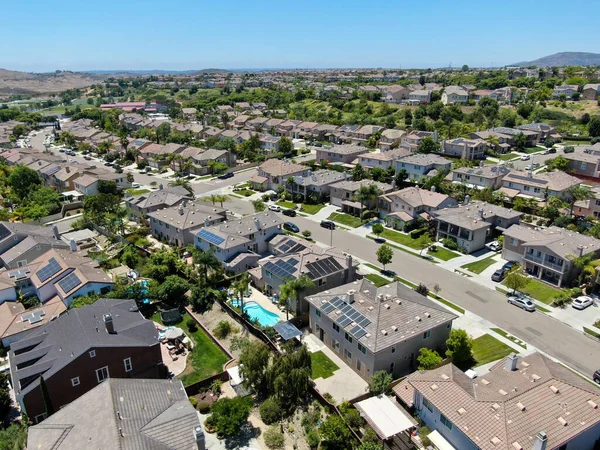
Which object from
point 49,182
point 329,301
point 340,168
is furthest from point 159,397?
point 49,182

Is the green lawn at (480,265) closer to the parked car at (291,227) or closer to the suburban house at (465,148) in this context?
the parked car at (291,227)

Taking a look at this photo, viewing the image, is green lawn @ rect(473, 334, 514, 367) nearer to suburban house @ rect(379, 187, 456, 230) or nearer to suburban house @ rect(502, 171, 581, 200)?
suburban house @ rect(379, 187, 456, 230)

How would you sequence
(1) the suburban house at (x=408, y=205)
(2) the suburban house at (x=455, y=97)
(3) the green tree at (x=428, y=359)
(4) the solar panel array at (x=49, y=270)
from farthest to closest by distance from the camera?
(2) the suburban house at (x=455, y=97), (1) the suburban house at (x=408, y=205), (4) the solar panel array at (x=49, y=270), (3) the green tree at (x=428, y=359)

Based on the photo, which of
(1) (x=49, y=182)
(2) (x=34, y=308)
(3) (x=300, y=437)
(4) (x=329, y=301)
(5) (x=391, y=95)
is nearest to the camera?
(3) (x=300, y=437)

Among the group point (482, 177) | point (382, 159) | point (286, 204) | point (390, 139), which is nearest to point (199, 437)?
point (286, 204)

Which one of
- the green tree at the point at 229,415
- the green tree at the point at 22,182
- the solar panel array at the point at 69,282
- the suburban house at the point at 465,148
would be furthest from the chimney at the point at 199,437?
the suburban house at the point at 465,148

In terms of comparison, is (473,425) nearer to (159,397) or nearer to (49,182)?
(159,397)

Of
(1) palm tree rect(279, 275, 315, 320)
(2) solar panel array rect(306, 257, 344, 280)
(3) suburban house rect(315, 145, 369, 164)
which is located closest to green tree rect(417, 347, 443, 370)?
(1) palm tree rect(279, 275, 315, 320)
